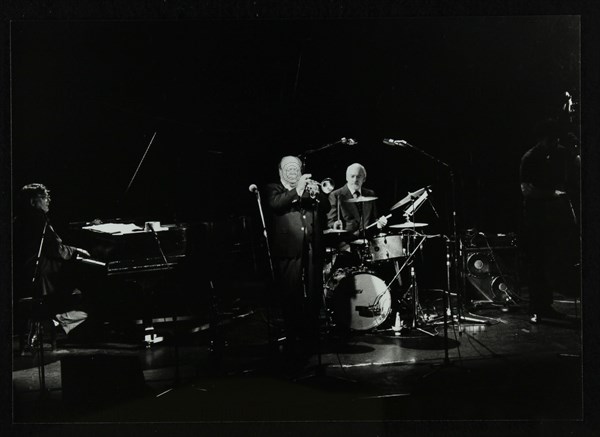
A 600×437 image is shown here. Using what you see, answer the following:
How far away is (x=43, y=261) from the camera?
11.0 ft

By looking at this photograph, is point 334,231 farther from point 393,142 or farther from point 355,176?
point 393,142

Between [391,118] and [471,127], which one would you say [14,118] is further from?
[471,127]

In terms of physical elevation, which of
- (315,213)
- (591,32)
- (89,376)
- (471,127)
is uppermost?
(591,32)

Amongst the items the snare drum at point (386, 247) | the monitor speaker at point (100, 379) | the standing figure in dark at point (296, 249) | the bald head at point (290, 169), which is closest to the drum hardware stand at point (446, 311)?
the snare drum at point (386, 247)

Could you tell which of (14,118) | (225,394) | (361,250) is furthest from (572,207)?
(14,118)

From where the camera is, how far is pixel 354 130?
3.31 metres

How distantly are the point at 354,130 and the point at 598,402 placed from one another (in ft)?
6.62

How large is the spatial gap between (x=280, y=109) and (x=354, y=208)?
0.69m

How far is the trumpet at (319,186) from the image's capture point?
10.8ft

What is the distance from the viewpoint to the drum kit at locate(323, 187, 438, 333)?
3.31m

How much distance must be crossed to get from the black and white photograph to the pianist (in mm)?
12

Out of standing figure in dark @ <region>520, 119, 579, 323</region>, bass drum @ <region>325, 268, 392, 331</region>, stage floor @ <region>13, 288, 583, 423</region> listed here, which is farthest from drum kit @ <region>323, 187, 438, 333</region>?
standing figure in dark @ <region>520, 119, 579, 323</region>

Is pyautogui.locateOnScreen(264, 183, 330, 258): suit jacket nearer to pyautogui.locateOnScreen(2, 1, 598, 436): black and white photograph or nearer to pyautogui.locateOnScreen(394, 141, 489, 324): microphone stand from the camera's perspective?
pyautogui.locateOnScreen(2, 1, 598, 436): black and white photograph

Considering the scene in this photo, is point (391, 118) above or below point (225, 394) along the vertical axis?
above
